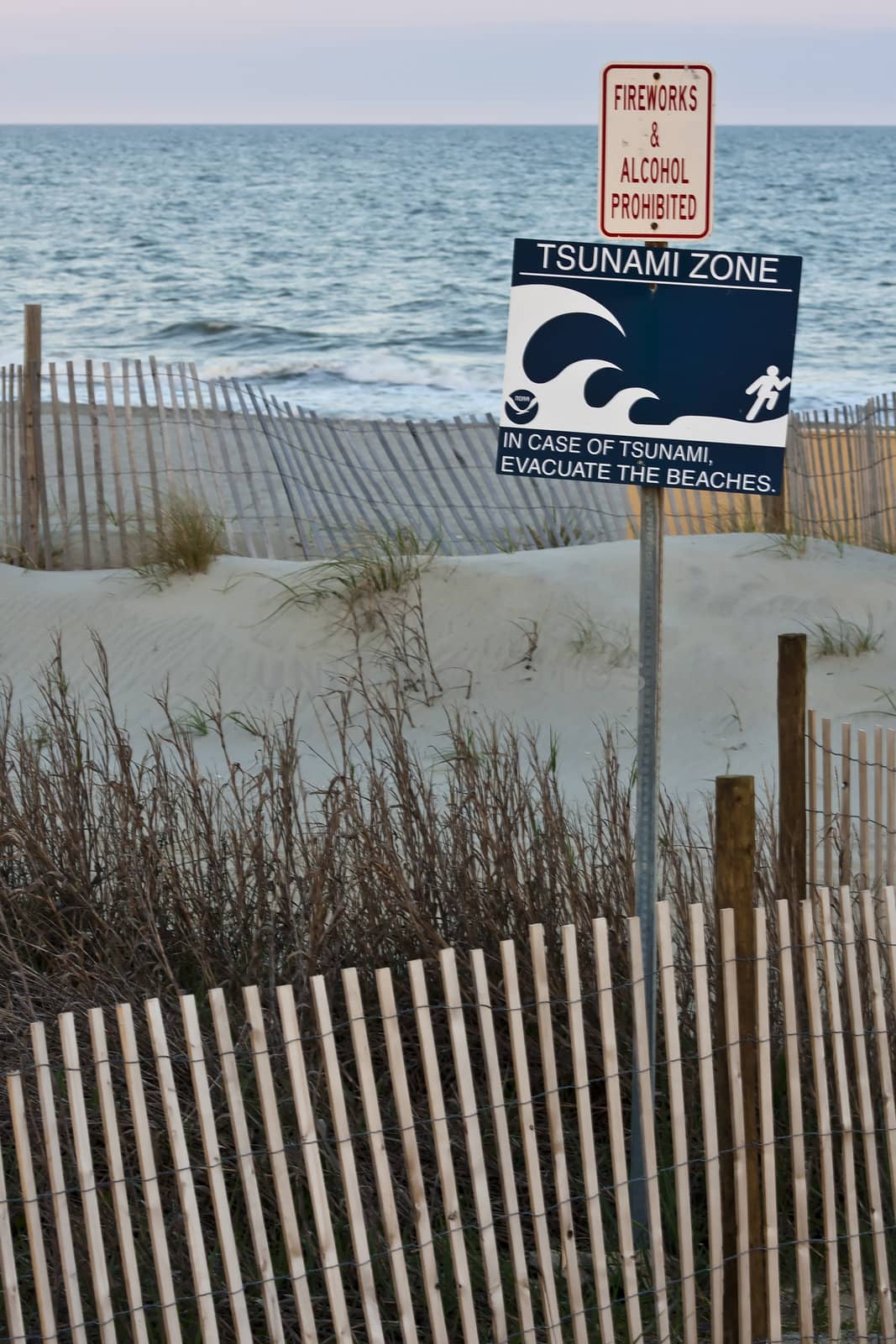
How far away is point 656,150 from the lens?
2.75 metres

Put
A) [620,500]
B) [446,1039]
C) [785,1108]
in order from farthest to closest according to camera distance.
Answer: [620,500] < [446,1039] < [785,1108]

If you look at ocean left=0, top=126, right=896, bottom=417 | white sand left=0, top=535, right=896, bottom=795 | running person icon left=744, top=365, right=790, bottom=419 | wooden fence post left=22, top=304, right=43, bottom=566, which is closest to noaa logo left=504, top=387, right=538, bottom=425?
running person icon left=744, top=365, right=790, bottom=419

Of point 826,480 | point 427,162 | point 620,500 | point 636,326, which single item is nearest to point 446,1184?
point 636,326

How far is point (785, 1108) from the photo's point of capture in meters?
3.19

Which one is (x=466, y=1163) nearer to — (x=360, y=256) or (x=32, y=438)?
(x=32, y=438)

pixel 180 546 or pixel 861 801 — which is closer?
pixel 861 801

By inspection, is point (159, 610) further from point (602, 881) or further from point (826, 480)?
point (602, 881)

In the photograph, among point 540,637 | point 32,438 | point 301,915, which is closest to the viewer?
point 301,915

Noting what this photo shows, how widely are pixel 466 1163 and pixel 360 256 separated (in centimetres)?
3984

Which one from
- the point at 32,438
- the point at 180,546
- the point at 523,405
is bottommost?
the point at 523,405

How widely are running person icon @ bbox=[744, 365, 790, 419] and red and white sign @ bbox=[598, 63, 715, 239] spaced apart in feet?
0.97

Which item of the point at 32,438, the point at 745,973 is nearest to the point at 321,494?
the point at 32,438

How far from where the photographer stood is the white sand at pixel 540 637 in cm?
673

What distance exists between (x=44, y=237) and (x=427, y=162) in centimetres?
3771
